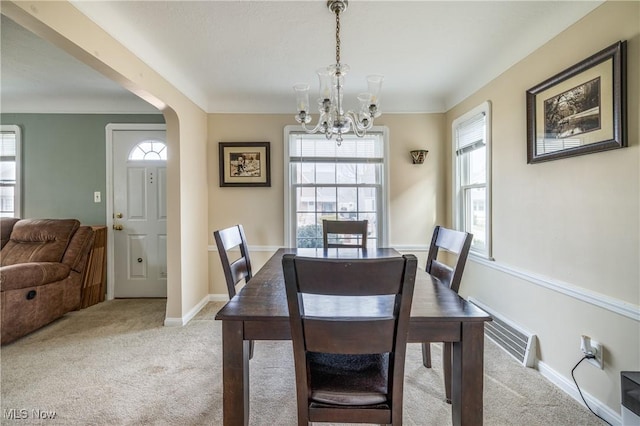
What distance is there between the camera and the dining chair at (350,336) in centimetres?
84

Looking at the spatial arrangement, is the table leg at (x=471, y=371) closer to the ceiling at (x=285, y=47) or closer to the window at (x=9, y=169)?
the ceiling at (x=285, y=47)

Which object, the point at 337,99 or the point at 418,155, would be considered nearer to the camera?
the point at 337,99

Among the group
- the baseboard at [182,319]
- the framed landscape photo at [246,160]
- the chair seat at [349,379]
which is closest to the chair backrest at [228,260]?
the chair seat at [349,379]

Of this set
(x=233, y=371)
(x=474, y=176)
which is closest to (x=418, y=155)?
(x=474, y=176)

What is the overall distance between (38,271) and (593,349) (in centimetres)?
416

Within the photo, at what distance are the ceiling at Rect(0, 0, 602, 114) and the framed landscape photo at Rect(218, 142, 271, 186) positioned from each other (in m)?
0.53

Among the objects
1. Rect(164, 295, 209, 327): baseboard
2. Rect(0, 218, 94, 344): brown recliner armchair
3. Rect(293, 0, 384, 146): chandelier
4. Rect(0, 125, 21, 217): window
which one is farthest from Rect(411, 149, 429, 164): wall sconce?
Rect(0, 125, 21, 217): window

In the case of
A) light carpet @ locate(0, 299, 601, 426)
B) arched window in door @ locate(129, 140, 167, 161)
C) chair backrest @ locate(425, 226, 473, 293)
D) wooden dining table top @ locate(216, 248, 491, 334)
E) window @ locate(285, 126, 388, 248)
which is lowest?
light carpet @ locate(0, 299, 601, 426)

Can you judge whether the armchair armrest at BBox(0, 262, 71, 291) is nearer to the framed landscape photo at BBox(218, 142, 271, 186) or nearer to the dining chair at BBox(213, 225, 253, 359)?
the framed landscape photo at BBox(218, 142, 271, 186)

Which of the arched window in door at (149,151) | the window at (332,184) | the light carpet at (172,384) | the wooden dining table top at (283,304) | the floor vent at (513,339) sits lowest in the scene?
the light carpet at (172,384)

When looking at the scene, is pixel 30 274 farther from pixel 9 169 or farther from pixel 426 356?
pixel 426 356

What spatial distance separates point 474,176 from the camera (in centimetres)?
285

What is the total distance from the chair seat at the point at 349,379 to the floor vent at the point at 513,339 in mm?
1292

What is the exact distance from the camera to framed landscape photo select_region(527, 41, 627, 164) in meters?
1.40
